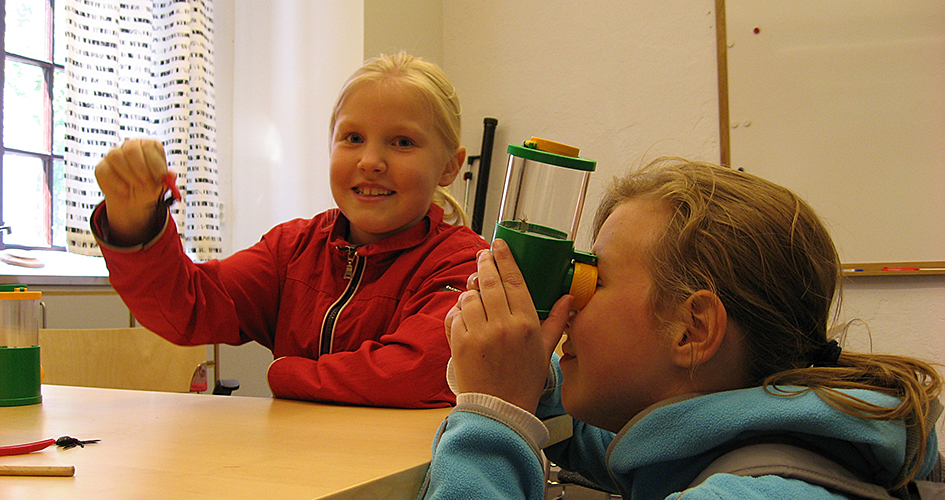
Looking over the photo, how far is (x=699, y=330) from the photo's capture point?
0.69 m

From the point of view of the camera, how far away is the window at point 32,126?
264cm

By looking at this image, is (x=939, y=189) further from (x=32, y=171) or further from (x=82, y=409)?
(x=32, y=171)

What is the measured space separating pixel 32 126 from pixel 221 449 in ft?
8.85

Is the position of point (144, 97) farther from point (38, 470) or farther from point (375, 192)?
point (38, 470)

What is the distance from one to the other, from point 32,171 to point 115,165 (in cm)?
230

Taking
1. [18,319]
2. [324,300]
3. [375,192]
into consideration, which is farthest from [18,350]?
[375,192]

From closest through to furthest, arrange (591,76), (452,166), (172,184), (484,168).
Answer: (172,184) → (452,166) → (591,76) → (484,168)

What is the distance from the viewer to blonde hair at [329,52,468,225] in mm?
1151

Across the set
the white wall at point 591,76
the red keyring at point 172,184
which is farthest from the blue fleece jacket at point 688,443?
the white wall at point 591,76

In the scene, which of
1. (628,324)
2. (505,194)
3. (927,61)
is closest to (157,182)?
(505,194)

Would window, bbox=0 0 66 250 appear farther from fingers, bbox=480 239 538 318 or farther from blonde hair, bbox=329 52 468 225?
fingers, bbox=480 239 538 318

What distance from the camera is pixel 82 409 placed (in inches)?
32.4

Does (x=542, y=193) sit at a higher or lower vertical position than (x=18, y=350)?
higher

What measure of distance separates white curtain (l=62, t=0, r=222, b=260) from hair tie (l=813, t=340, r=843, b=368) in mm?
2521
